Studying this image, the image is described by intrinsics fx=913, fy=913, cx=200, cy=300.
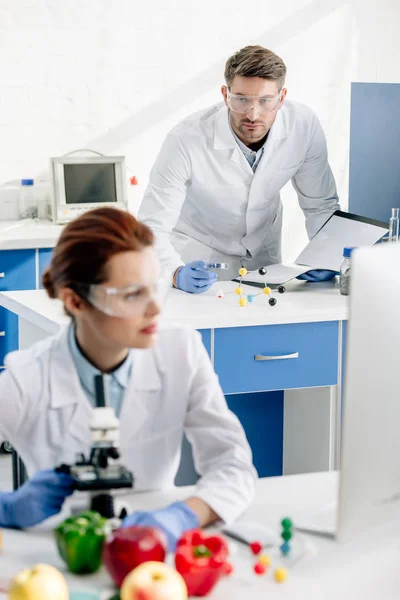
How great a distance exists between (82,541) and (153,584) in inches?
6.1

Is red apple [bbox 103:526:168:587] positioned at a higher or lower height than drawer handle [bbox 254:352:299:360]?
higher

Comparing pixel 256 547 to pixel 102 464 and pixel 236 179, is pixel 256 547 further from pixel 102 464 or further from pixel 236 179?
pixel 236 179

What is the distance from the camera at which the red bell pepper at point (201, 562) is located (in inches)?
45.6

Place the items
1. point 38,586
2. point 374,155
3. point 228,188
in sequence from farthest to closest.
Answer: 1. point 374,155
2. point 228,188
3. point 38,586

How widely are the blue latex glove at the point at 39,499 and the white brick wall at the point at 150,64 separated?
3227mm

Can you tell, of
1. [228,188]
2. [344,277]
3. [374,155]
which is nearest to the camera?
[344,277]

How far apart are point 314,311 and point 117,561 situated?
155cm

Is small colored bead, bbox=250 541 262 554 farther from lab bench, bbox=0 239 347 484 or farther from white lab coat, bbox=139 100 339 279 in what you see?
white lab coat, bbox=139 100 339 279

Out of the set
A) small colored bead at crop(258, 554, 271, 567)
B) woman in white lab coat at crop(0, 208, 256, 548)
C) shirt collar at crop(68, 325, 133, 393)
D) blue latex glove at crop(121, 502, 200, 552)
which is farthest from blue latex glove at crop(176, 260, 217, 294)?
small colored bead at crop(258, 554, 271, 567)

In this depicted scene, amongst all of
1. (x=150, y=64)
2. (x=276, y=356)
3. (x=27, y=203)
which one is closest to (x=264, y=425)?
(x=276, y=356)

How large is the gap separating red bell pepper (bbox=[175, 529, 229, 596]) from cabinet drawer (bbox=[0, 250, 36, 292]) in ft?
9.48

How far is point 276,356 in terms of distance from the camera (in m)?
2.57

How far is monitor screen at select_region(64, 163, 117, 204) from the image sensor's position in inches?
171

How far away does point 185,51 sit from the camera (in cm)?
466
